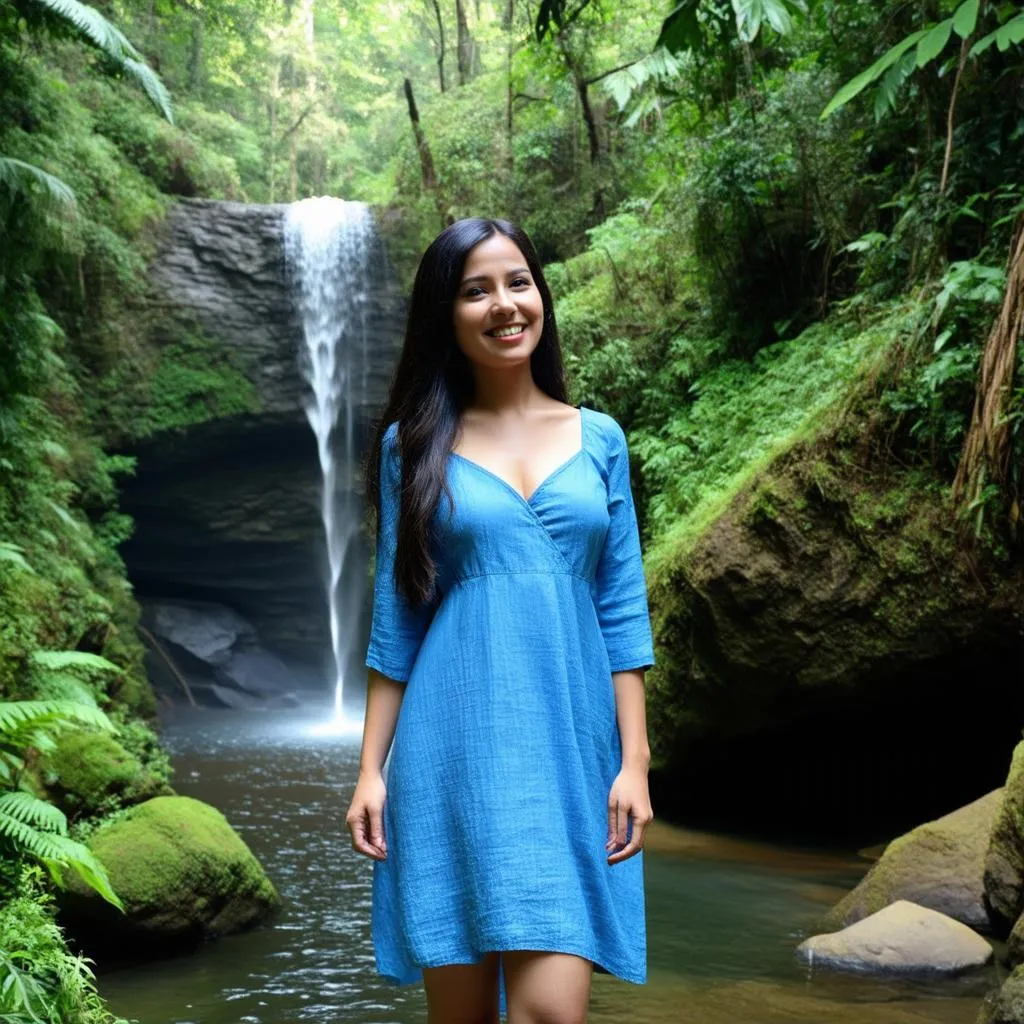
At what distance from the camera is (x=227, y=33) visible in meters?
23.2

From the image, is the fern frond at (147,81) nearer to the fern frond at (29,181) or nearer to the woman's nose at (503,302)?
the fern frond at (29,181)

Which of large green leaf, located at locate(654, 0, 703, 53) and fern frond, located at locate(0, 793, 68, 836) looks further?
fern frond, located at locate(0, 793, 68, 836)

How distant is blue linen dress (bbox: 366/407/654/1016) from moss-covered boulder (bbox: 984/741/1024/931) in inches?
113

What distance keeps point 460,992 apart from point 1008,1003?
6.59ft

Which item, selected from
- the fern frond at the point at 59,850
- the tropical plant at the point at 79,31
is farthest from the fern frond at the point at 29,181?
the fern frond at the point at 59,850

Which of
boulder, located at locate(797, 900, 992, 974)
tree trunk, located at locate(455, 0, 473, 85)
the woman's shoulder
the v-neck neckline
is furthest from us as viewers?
tree trunk, located at locate(455, 0, 473, 85)

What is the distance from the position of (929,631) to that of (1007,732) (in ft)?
6.14

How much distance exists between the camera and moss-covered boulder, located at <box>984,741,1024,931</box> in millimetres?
4566

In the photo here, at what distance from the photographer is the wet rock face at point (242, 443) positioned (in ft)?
55.1

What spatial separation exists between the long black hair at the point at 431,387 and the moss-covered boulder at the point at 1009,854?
3.00 metres

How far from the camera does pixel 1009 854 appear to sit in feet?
15.4

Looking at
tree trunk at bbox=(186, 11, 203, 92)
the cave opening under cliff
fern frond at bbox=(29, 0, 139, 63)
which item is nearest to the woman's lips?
the cave opening under cliff

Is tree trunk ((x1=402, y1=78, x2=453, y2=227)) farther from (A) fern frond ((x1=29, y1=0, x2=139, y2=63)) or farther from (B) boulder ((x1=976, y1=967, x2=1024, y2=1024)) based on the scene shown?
(B) boulder ((x1=976, y1=967, x2=1024, y2=1024))

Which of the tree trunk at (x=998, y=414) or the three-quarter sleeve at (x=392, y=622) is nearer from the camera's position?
the three-quarter sleeve at (x=392, y=622)
